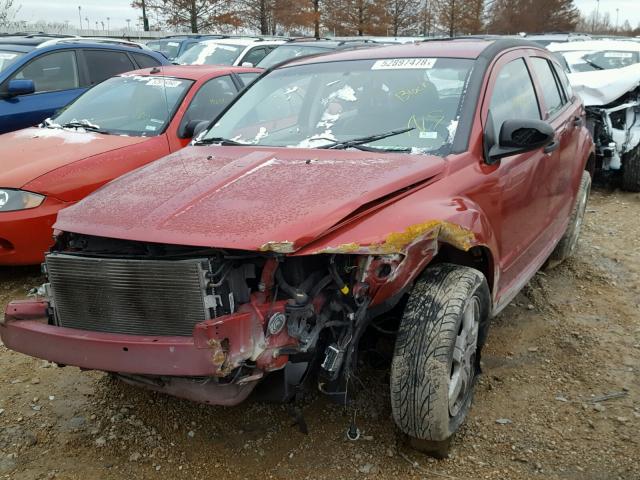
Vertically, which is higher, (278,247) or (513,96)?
(513,96)

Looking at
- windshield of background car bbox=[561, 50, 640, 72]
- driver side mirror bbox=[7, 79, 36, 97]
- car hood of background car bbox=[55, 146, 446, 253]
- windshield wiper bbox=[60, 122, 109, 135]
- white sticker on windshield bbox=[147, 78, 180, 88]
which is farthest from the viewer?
windshield of background car bbox=[561, 50, 640, 72]

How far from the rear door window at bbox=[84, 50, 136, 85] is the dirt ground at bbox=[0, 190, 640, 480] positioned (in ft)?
15.8

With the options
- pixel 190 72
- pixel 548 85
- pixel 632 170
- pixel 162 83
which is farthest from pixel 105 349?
pixel 632 170

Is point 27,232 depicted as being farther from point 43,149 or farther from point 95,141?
point 95,141

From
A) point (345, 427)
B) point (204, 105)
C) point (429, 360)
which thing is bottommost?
point (345, 427)

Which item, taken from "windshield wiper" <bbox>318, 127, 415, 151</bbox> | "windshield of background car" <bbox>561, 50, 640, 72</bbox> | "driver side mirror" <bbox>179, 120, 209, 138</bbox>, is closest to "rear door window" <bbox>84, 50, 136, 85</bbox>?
"driver side mirror" <bbox>179, 120, 209, 138</bbox>

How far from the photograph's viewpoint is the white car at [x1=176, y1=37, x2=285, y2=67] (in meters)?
11.8

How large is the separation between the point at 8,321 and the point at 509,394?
Answer: 2489 mm

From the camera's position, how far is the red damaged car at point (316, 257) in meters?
2.39

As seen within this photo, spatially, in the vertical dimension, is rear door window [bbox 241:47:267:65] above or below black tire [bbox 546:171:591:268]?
above

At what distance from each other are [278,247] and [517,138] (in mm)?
1618

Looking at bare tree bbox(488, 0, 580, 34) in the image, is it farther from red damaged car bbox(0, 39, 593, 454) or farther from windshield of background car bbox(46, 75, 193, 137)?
red damaged car bbox(0, 39, 593, 454)

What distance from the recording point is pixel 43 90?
7234mm

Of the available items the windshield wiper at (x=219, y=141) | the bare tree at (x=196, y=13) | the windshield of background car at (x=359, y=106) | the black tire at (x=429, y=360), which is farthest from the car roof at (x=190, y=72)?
the bare tree at (x=196, y=13)
